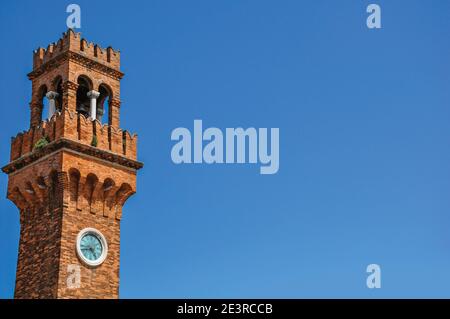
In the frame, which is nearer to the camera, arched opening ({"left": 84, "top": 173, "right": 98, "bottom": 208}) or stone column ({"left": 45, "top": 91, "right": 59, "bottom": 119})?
arched opening ({"left": 84, "top": 173, "right": 98, "bottom": 208})

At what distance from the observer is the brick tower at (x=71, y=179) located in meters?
41.1

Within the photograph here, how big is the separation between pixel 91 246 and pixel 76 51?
1015 centimetres

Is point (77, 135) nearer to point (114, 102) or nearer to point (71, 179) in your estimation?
point (71, 179)

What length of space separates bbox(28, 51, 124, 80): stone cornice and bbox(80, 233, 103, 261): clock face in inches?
360

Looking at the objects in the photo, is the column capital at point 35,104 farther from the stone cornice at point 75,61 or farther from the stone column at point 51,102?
the stone cornice at point 75,61

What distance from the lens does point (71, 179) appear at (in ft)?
139

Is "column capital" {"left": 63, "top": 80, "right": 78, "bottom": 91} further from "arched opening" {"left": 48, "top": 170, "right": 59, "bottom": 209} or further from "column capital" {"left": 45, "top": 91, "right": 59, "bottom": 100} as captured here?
"arched opening" {"left": 48, "top": 170, "right": 59, "bottom": 209}

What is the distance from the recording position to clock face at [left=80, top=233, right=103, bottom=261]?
41.6 meters

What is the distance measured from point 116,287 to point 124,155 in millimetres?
6640

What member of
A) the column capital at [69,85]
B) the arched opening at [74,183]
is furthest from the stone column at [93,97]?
the arched opening at [74,183]

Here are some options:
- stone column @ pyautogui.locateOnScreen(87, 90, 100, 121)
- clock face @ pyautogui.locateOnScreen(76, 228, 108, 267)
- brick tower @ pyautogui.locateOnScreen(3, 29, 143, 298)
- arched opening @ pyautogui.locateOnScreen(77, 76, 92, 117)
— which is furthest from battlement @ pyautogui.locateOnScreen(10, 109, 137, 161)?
clock face @ pyautogui.locateOnScreen(76, 228, 108, 267)

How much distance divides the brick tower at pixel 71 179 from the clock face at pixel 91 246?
47mm
